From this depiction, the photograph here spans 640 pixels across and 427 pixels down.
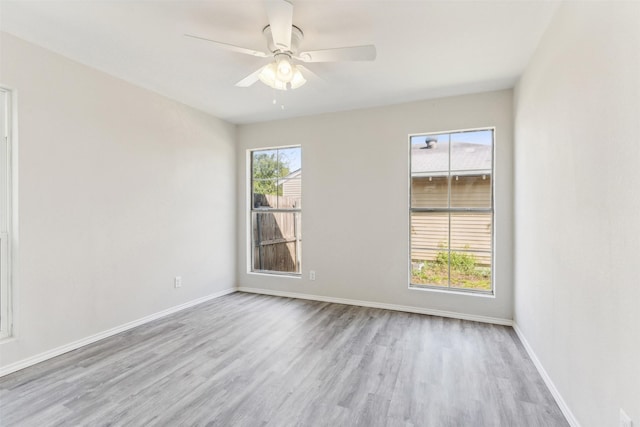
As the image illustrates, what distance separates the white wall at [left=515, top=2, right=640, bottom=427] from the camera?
122 cm

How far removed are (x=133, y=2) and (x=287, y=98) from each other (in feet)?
6.12

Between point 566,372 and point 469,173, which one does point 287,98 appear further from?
point 566,372

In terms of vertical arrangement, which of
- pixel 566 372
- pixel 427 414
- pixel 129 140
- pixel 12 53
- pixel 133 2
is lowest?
pixel 427 414

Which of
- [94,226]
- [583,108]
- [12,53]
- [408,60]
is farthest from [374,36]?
[94,226]

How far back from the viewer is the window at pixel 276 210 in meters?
4.48

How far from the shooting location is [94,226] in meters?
2.89

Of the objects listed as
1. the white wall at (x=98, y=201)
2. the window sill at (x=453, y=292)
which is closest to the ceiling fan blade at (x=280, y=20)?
the white wall at (x=98, y=201)

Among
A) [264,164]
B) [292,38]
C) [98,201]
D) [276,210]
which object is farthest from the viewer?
[264,164]

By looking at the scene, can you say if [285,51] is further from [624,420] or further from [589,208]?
[624,420]

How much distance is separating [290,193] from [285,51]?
254 cm

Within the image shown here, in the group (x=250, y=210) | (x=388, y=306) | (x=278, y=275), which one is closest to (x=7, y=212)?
(x=250, y=210)

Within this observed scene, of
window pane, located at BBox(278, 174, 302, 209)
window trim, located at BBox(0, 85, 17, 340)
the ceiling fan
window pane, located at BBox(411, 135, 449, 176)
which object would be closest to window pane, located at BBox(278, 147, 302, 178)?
window pane, located at BBox(278, 174, 302, 209)

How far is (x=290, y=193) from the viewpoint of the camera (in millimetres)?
4523

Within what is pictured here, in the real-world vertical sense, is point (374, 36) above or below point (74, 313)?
above
